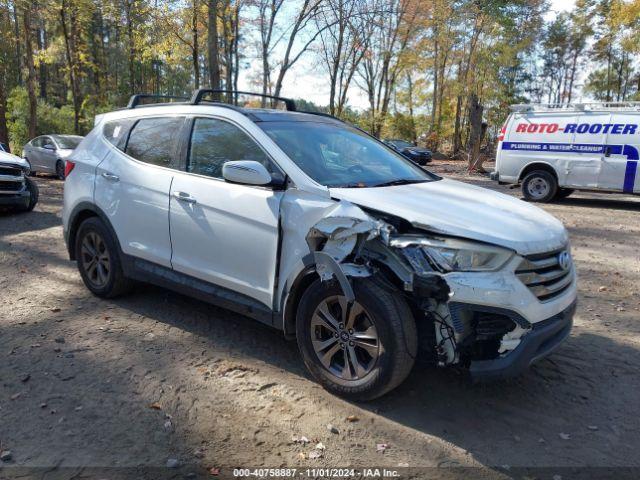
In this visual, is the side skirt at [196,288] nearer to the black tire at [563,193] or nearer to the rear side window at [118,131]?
the rear side window at [118,131]

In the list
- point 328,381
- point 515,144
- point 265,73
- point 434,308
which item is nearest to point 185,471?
point 328,381

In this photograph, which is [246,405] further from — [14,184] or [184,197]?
[14,184]

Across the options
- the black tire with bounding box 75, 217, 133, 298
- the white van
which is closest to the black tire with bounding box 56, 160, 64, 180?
the black tire with bounding box 75, 217, 133, 298

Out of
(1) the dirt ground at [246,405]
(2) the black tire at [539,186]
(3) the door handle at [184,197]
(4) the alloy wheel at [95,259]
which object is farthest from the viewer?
(2) the black tire at [539,186]

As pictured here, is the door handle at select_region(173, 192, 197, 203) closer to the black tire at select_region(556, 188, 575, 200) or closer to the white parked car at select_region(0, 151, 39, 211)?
the white parked car at select_region(0, 151, 39, 211)

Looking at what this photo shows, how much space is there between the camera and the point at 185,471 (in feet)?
8.63

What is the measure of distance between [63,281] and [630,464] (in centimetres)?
547

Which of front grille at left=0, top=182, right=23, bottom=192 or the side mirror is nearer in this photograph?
the side mirror

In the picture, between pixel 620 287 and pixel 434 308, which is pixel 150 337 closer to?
pixel 434 308

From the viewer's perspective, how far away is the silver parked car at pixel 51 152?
634 inches

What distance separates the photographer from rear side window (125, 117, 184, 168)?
433cm

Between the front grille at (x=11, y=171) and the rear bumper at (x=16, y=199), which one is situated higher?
the front grille at (x=11, y=171)

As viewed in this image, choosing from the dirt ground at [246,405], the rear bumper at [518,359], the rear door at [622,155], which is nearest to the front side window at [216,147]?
the dirt ground at [246,405]

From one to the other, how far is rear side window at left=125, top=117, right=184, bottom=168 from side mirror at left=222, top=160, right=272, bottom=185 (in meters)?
0.95
